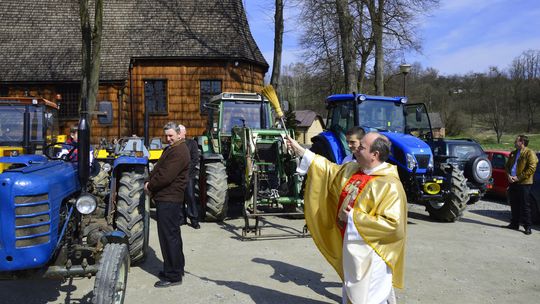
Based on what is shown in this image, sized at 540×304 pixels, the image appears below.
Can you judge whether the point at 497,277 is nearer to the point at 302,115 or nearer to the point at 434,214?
the point at 434,214

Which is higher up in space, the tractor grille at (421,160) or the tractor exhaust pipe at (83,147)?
the tractor exhaust pipe at (83,147)

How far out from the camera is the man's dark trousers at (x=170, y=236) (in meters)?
5.12

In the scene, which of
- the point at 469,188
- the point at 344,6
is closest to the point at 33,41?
the point at 344,6

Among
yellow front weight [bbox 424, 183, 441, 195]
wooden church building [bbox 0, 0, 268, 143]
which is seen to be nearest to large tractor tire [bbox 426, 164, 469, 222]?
yellow front weight [bbox 424, 183, 441, 195]

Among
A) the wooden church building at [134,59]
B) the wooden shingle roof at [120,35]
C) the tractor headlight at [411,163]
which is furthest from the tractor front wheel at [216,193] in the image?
the wooden shingle roof at [120,35]

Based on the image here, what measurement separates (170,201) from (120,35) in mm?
16472

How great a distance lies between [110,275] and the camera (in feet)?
12.2

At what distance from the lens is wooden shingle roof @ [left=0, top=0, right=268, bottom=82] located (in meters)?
18.8

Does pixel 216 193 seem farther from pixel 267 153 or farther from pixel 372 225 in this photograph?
pixel 372 225

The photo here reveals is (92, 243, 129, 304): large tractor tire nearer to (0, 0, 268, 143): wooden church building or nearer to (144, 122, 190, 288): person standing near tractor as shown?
(144, 122, 190, 288): person standing near tractor

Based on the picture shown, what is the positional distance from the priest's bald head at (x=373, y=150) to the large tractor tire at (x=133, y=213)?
3162 mm

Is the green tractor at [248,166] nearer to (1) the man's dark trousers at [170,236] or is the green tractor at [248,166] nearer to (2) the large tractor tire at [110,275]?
(1) the man's dark trousers at [170,236]

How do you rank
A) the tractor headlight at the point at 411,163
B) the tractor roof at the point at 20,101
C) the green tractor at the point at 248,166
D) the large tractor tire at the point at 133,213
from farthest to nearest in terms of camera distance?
the tractor headlight at the point at 411,163 < the tractor roof at the point at 20,101 < the green tractor at the point at 248,166 < the large tractor tire at the point at 133,213

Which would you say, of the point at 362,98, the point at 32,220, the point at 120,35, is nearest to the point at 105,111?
the point at 32,220
